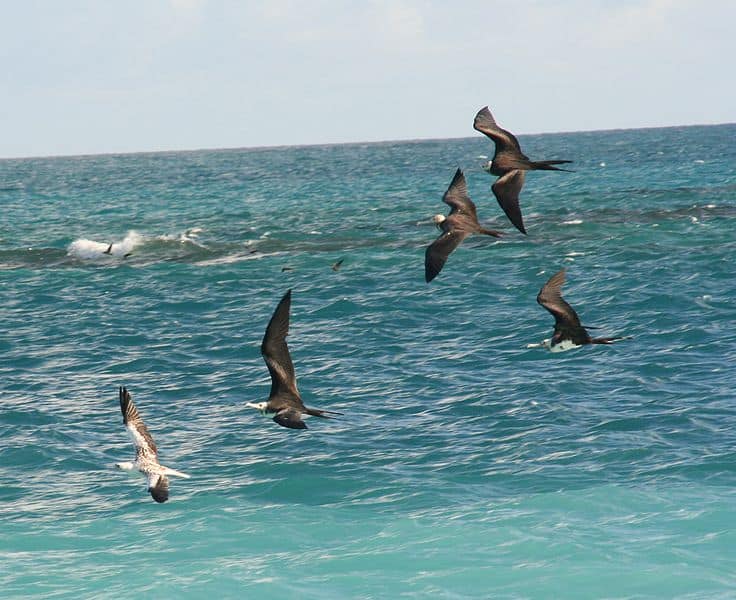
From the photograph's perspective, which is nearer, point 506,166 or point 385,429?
point 506,166

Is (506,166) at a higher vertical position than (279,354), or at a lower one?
higher

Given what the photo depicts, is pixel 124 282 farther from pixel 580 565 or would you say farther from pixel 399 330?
pixel 580 565

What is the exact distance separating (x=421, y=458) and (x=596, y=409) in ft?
13.5

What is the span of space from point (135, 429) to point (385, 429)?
24.1 feet

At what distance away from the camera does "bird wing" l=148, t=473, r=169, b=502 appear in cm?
1321

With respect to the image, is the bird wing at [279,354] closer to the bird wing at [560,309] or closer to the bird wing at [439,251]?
the bird wing at [439,251]

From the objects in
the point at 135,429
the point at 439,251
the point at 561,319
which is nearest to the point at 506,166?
the point at 439,251

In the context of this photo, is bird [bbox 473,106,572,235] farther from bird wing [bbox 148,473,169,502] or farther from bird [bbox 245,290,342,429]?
bird wing [bbox 148,473,169,502]

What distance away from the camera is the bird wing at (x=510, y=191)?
15.2 metres

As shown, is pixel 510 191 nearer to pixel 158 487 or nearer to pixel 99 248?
pixel 158 487

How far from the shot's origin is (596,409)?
72.9 feet

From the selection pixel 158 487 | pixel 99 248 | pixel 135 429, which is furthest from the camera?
pixel 99 248

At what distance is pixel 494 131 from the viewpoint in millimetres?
16125

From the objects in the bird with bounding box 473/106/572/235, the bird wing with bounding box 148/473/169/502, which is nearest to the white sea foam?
the bird with bounding box 473/106/572/235
